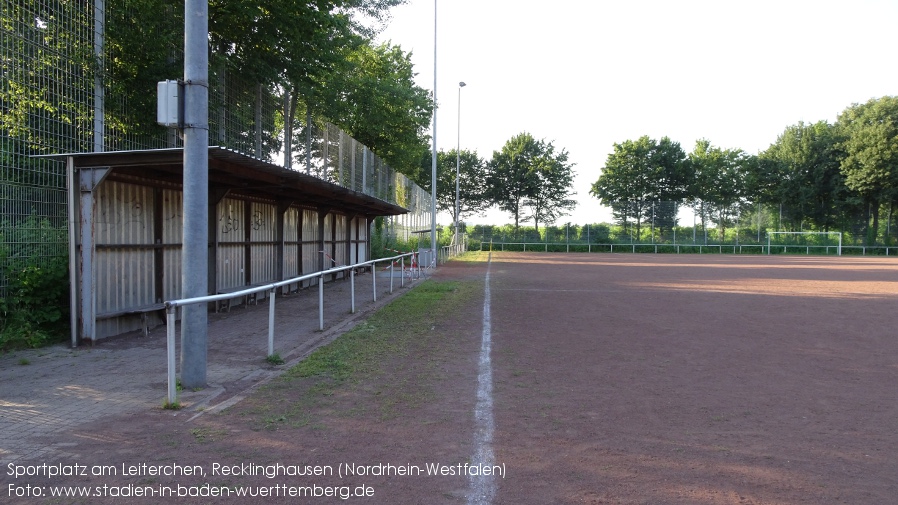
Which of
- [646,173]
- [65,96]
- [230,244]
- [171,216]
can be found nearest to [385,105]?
[230,244]

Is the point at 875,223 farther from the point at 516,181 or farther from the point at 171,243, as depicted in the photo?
the point at 171,243

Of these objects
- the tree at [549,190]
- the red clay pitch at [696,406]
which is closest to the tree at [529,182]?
the tree at [549,190]

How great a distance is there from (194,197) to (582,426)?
4443 mm

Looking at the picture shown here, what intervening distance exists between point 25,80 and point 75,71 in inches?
36.3

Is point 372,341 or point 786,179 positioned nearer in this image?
point 372,341

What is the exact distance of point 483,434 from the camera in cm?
514

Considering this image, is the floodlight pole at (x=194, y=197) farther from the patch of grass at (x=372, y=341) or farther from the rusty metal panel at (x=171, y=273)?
the rusty metal panel at (x=171, y=273)

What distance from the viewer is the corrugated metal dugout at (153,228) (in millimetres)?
8523

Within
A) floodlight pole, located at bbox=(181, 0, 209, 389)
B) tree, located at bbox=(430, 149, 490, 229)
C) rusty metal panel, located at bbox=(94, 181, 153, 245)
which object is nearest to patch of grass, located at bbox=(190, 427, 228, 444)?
floodlight pole, located at bbox=(181, 0, 209, 389)

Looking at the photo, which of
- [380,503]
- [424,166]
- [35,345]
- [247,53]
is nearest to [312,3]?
[247,53]

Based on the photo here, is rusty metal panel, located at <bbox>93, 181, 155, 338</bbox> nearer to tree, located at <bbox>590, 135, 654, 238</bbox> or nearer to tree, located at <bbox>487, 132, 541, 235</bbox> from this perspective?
tree, located at <bbox>590, 135, 654, 238</bbox>

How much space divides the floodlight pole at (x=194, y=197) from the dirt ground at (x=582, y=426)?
2.74ft

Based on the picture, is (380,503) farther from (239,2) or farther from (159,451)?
(239,2)

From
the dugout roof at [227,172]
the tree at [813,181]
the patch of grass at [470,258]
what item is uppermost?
the tree at [813,181]
